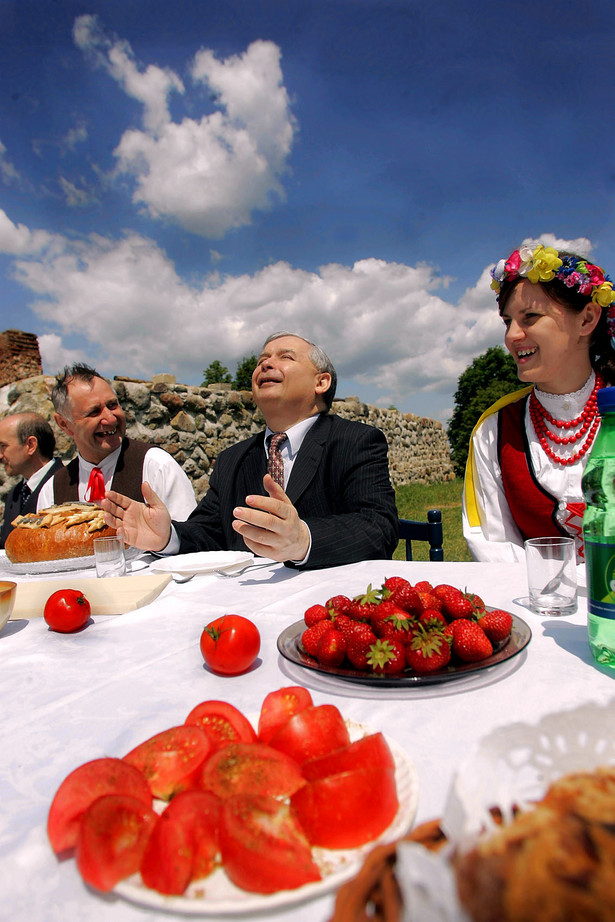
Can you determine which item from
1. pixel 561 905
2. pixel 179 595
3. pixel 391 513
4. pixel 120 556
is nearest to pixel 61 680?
pixel 179 595

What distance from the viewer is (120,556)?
7.10 ft

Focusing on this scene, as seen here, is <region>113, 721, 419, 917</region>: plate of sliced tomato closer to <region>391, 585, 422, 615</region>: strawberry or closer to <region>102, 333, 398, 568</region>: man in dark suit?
<region>391, 585, 422, 615</region>: strawberry

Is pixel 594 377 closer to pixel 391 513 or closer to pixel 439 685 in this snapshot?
pixel 391 513

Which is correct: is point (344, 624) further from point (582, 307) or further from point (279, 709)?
point (582, 307)

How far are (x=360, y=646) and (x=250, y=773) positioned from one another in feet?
1.42

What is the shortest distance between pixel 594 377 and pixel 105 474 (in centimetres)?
354

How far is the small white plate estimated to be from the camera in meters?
2.03

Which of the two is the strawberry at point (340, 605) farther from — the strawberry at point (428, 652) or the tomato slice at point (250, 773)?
the tomato slice at point (250, 773)

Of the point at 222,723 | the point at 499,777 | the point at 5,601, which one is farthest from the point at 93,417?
the point at 499,777

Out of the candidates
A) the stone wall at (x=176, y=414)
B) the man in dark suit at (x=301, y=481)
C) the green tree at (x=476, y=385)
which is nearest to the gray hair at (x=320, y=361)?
the man in dark suit at (x=301, y=481)

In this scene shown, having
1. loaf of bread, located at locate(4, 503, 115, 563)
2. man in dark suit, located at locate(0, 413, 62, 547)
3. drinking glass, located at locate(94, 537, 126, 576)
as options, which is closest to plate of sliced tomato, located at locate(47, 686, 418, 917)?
drinking glass, located at locate(94, 537, 126, 576)

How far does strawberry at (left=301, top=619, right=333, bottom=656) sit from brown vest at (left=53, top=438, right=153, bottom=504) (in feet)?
10.7

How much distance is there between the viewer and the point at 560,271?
234 centimetres

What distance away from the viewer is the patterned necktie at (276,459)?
10.4ft
